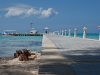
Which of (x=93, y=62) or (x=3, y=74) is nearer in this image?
(x=93, y=62)

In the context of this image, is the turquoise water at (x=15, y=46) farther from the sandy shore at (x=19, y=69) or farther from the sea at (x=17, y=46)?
the sandy shore at (x=19, y=69)

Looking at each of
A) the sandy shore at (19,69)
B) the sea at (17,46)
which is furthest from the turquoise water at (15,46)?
the sandy shore at (19,69)

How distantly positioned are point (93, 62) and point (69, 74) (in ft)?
5.92

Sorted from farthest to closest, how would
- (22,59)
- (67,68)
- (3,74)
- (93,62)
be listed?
(22,59) → (3,74) → (93,62) → (67,68)

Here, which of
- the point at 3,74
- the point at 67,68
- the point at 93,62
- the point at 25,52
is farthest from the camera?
the point at 25,52

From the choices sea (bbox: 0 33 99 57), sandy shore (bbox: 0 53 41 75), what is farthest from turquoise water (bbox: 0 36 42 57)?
sandy shore (bbox: 0 53 41 75)

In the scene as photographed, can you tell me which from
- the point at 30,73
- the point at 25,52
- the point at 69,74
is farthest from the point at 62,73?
the point at 25,52

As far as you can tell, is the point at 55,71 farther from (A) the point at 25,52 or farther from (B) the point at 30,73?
(A) the point at 25,52

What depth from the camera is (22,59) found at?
12578 millimetres

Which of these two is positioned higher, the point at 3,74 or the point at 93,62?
the point at 93,62

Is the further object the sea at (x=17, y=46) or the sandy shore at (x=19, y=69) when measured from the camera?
the sea at (x=17, y=46)

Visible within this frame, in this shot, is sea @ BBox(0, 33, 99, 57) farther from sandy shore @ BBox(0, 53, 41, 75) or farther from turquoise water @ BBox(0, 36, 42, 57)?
sandy shore @ BBox(0, 53, 41, 75)

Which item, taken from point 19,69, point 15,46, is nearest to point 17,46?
point 15,46

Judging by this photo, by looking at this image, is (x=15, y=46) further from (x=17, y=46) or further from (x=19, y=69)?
(x=19, y=69)
